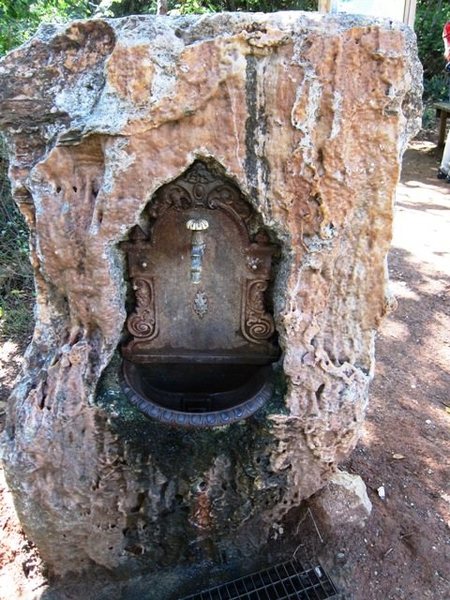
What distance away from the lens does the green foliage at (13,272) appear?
13.3 ft

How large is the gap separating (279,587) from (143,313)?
51.7 inches

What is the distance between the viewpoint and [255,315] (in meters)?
2.12

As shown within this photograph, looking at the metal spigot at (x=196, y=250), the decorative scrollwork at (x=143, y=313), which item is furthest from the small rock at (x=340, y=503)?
the metal spigot at (x=196, y=250)

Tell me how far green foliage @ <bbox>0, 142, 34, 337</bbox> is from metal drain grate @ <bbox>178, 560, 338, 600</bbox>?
2.51 meters

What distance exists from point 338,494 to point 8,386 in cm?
229

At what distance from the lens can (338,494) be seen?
2.41m

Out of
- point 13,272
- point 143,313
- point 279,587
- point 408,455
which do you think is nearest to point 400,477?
point 408,455

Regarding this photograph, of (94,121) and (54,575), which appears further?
(54,575)

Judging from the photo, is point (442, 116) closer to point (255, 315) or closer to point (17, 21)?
point (17, 21)

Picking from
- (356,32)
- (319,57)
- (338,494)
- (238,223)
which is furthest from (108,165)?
(338,494)

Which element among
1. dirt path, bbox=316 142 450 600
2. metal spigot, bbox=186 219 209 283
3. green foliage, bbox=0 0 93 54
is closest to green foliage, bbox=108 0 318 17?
green foliage, bbox=0 0 93 54

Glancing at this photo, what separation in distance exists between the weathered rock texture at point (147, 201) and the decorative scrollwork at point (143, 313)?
0.24 ft

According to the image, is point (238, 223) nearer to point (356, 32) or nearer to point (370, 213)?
point (370, 213)

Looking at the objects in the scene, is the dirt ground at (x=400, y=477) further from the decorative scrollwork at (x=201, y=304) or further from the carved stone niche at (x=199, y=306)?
the decorative scrollwork at (x=201, y=304)
